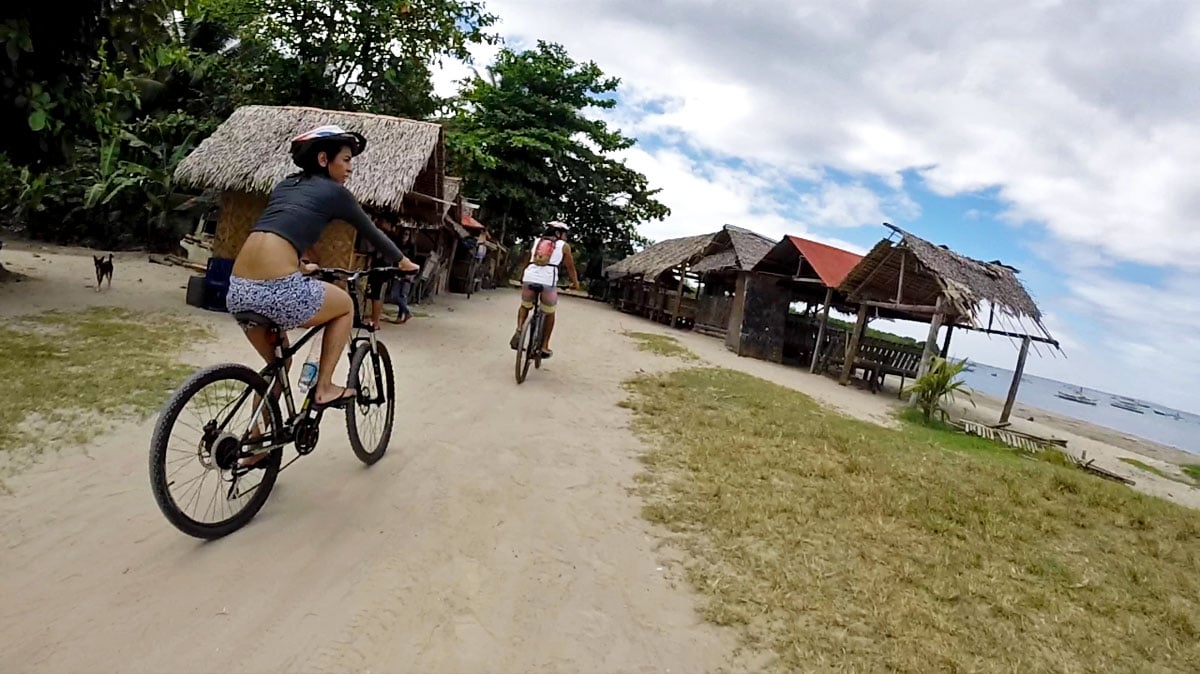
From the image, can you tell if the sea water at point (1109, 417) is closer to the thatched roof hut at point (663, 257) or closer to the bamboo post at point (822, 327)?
the bamboo post at point (822, 327)

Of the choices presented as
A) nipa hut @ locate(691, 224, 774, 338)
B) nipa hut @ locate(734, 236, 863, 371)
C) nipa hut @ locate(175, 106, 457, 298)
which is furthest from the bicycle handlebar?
nipa hut @ locate(691, 224, 774, 338)

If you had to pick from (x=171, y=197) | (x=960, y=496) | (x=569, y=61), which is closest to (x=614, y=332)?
(x=960, y=496)

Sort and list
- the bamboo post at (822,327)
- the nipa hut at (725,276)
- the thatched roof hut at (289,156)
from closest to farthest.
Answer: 1. the thatched roof hut at (289,156)
2. the bamboo post at (822,327)
3. the nipa hut at (725,276)

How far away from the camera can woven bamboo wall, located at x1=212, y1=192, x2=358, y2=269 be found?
1006cm

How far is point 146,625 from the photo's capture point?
7.23ft

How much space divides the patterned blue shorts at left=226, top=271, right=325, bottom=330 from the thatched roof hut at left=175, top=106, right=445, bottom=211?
7112 millimetres

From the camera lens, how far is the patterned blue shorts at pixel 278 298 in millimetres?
2883

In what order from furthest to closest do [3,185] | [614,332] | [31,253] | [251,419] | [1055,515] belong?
[614,332], [31,253], [3,185], [1055,515], [251,419]

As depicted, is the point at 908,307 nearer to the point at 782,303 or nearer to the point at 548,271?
the point at 782,303

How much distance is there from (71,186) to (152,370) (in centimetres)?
1624

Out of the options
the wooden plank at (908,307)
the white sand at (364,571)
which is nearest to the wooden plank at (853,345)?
the wooden plank at (908,307)


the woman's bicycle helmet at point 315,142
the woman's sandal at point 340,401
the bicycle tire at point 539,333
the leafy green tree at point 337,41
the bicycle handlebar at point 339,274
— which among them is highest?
the leafy green tree at point 337,41

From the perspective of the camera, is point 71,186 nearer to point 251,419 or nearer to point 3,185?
point 3,185

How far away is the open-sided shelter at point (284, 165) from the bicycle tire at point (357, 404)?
6.27m
